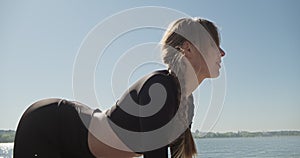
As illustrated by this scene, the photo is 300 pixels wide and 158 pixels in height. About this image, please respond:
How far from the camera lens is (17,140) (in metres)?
1.40

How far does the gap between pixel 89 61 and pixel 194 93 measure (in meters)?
0.51

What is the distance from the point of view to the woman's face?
1.46 meters

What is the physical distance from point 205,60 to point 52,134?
67cm

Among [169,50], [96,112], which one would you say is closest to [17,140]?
[96,112]

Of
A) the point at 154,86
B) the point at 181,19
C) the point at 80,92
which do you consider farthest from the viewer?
the point at 80,92

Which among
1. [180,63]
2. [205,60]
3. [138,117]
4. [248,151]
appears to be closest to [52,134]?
[138,117]

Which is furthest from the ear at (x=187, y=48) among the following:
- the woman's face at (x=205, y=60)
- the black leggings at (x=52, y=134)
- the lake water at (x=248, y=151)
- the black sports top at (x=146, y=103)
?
the lake water at (x=248, y=151)

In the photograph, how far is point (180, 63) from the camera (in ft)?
4.67

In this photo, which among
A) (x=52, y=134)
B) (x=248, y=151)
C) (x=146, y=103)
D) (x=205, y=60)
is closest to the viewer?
(x=146, y=103)

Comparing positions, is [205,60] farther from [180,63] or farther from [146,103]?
[146,103]

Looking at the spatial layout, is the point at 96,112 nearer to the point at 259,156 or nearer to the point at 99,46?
the point at 99,46

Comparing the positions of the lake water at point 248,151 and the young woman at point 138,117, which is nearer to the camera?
the young woman at point 138,117

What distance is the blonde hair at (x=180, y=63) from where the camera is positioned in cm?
142

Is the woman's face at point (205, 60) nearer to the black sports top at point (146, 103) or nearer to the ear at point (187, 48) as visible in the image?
the ear at point (187, 48)
